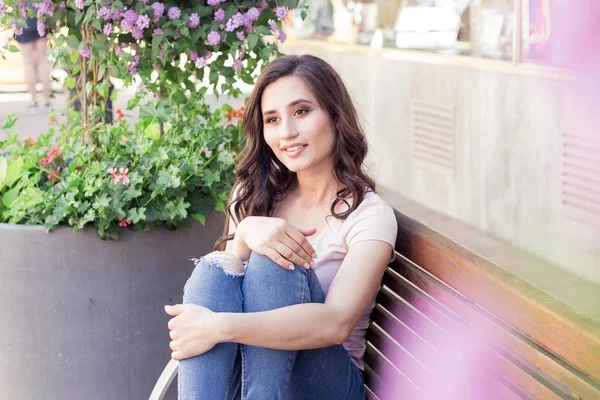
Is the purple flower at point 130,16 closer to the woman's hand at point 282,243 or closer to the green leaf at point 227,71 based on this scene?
the green leaf at point 227,71

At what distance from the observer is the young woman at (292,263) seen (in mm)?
1724

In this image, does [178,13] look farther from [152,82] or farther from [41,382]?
[41,382]

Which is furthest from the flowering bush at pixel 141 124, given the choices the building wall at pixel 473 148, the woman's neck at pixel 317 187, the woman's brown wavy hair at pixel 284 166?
the building wall at pixel 473 148

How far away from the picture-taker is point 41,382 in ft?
8.70

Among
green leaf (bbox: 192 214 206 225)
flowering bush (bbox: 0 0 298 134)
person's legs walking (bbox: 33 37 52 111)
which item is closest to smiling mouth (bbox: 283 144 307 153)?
green leaf (bbox: 192 214 206 225)

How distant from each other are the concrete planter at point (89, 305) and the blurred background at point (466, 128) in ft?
4.25

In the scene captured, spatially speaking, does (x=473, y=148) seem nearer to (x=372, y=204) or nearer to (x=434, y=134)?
(x=434, y=134)

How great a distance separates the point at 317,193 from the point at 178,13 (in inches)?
34.0

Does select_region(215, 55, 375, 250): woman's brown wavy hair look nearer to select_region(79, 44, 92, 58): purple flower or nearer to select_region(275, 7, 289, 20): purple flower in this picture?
select_region(275, 7, 289, 20): purple flower

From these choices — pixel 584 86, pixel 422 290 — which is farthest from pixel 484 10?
pixel 584 86

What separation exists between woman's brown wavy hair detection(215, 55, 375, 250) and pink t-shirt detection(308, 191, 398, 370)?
31mm

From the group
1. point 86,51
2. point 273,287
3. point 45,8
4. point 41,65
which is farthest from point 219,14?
point 41,65

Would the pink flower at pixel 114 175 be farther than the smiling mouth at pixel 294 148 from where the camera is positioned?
Yes

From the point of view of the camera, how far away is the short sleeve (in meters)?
1.89
